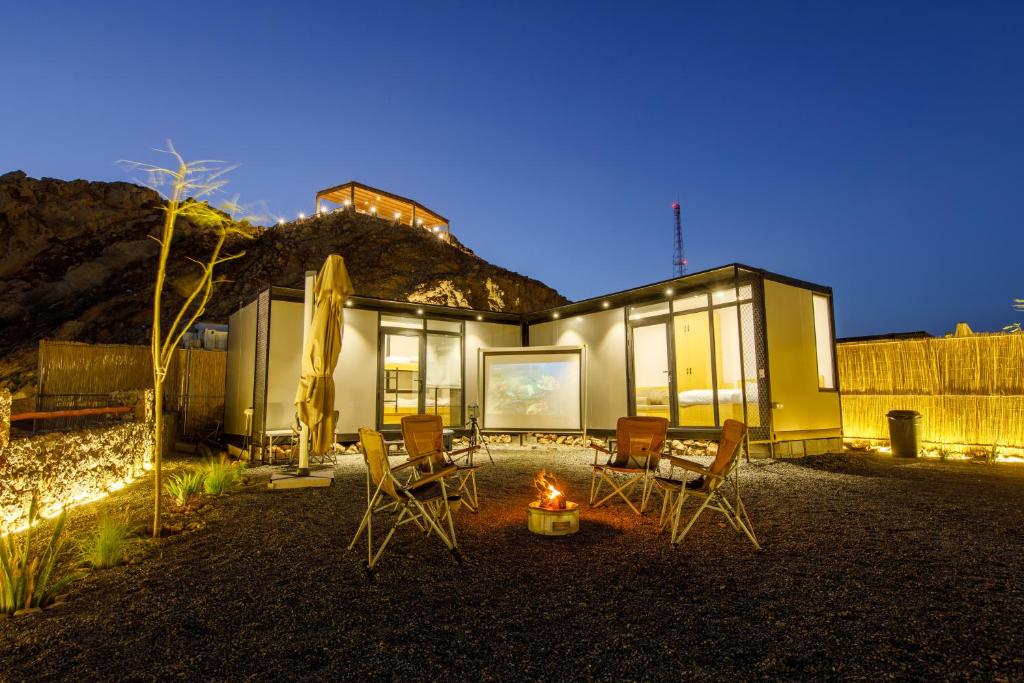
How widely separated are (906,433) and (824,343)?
1843 millimetres

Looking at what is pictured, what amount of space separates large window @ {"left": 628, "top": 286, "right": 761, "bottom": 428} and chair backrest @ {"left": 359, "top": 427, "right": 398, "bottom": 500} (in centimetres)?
529

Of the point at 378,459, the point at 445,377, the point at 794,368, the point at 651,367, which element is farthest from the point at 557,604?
the point at 651,367

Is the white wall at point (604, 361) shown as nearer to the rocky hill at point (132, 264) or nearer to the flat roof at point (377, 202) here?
the rocky hill at point (132, 264)

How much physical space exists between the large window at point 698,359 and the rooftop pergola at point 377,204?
19045mm

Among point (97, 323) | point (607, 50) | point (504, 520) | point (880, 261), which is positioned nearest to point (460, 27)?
point (607, 50)

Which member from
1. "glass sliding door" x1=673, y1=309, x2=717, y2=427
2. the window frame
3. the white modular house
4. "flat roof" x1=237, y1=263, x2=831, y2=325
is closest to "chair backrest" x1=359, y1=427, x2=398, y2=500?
the white modular house

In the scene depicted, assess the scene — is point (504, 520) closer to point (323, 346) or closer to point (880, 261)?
point (323, 346)

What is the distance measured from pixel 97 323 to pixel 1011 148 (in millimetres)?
107528

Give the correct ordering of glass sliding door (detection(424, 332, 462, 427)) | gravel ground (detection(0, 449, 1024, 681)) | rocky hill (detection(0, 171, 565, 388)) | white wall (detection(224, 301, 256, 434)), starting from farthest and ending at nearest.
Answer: rocky hill (detection(0, 171, 565, 388)), glass sliding door (detection(424, 332, 462, 427)), white wall (detection(224, 301, 256, 434)), gravel ground (detection(0, 449, 1024, 681))

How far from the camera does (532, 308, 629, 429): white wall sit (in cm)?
947

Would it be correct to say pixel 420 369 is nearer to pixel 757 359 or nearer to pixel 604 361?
pixel 604 361

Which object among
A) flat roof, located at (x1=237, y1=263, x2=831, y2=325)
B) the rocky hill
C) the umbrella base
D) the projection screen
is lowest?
the umbrella base

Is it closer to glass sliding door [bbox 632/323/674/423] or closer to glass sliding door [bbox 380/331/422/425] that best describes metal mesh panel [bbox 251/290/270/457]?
glass sliding door [bbox 380/331/422/425]

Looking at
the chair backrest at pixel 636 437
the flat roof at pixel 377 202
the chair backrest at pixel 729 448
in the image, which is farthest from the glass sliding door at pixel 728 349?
the flat roof at pixel 377 202
